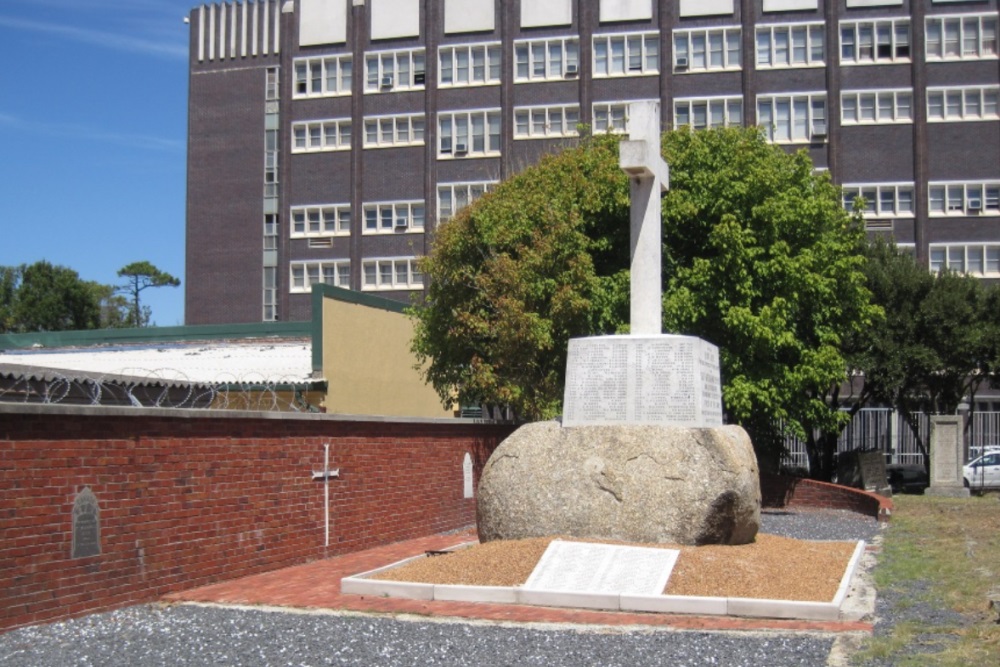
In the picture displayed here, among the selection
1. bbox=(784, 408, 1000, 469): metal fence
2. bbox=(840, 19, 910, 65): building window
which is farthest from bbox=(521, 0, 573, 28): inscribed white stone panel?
bbox=(784, 408, 1000, 469): metal fence

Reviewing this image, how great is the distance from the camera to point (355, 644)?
9336mm

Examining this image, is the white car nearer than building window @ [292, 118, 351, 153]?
Yes

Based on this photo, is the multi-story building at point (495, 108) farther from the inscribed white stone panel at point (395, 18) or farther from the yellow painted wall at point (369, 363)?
the yellow painted wall at point (369, 363)

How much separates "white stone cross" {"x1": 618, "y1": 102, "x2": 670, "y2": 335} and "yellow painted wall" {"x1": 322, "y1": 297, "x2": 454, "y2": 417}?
1206 centimetres

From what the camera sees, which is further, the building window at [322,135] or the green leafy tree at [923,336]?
the building window at [322,135]

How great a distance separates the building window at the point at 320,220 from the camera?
58938mm

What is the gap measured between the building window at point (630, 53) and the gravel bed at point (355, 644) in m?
47.8

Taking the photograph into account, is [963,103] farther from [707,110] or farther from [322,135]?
[322,135]

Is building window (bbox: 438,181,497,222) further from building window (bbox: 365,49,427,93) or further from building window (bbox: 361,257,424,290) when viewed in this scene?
building window (bbox: 365,49,427,93)

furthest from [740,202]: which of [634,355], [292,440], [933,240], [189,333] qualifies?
[933,240]

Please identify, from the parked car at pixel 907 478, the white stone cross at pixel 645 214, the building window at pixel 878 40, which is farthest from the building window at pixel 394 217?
the white stone cross at pixel 645 214

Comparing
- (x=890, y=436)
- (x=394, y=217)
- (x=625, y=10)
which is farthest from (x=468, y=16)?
(x=890, y=436)

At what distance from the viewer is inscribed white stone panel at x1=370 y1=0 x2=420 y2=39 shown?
191 ft

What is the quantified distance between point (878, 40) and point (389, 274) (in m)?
25.5
